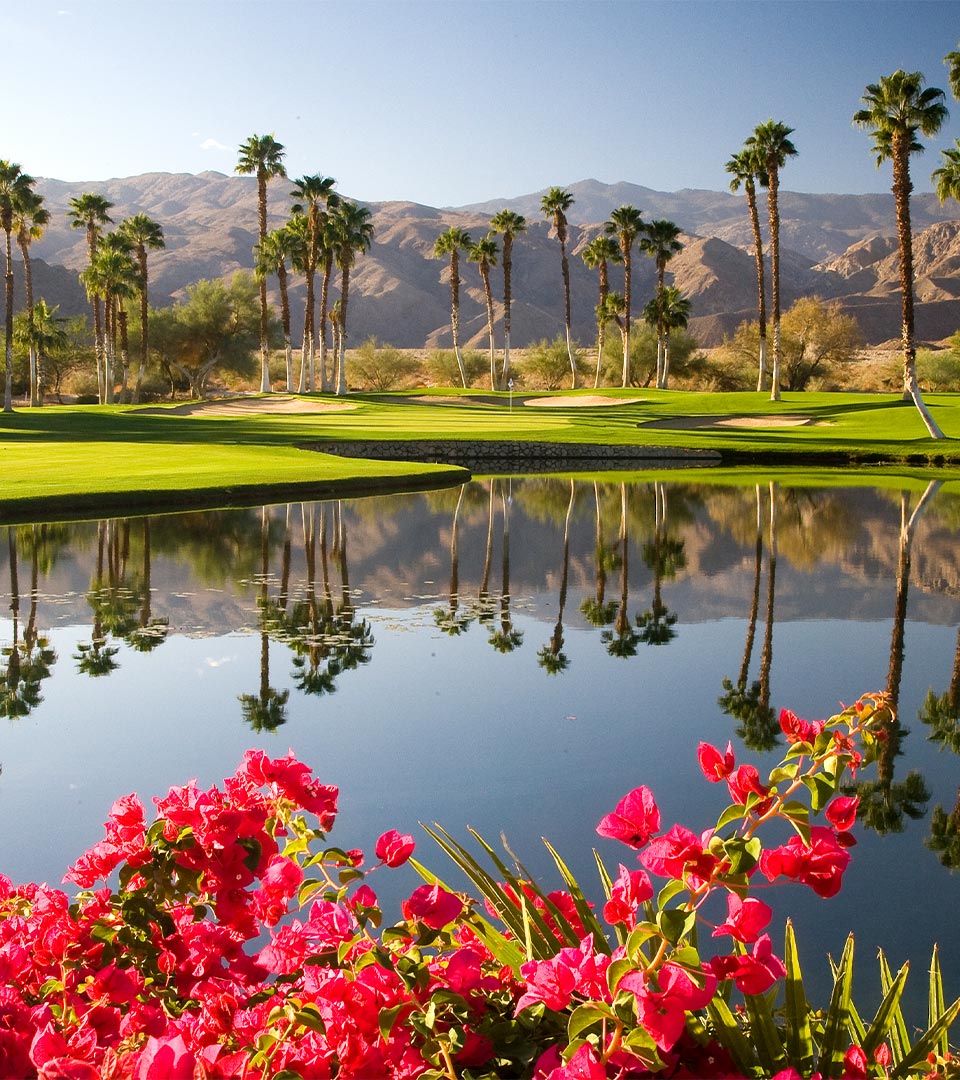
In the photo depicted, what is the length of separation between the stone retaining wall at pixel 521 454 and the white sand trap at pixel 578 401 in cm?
1907

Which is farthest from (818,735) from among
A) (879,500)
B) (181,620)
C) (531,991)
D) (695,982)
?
(879,500)

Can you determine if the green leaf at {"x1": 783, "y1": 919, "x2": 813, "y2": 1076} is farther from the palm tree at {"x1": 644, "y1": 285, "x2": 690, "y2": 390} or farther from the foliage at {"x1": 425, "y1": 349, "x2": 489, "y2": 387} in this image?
the foliage at {"x1": 425, "y1": 349, "x2": 489, "y2": 387}

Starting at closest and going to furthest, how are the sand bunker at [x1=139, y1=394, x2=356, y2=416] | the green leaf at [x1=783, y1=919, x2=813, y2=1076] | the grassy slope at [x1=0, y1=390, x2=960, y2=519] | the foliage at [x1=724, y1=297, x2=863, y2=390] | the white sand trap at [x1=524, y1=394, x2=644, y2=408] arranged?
1. the green leaf at [x1=783, y1=919, x2=813, y2=1076]
2. the grassy slope at [x1=0, y1=390, x2=960, y2=519]
3. the sand bunker at [x1=139, y1=394, x2=356, y2=416]
4. the white sand trap at [x1=524, y1=394, x2=644, y2=408]
5. the foliage at [x1=724, y1=297, x2=863, y2=390]

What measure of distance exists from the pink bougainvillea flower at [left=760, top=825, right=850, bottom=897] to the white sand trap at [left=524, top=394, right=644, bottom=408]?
55.1 metres

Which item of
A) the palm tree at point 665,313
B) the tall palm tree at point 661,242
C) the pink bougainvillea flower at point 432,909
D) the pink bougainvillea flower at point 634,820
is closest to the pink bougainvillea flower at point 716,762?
the pink bougainvillea flower at point 634,820

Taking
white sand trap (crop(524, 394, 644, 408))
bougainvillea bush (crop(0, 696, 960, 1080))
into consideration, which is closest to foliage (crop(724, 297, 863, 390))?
white sand trap (crop(524, 394, 644, 408))

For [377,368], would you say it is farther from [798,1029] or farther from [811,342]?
[798,1029]

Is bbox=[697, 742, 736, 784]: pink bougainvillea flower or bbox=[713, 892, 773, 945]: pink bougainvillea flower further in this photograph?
bbox=[697, 742, 736, 784]: pink bougainvillea flower

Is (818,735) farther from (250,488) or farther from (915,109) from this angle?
(915,109)

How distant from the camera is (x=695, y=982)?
1.89m

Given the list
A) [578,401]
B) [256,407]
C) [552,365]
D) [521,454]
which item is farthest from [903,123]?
[552,365]

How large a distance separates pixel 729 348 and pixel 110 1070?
276 ft

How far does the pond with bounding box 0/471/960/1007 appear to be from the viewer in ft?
20.8

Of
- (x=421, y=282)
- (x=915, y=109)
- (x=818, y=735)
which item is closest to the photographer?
(x=818, y=735)
